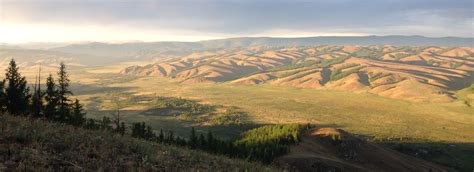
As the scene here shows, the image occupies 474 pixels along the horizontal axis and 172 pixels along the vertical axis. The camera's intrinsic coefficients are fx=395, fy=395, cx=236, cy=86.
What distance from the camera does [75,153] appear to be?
1333 cm

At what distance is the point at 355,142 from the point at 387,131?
231 feet

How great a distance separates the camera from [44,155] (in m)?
12.5

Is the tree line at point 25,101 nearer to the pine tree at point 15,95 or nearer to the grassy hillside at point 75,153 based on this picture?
the pine tree at point 15,95

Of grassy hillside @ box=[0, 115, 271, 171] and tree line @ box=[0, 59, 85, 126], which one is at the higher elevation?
grassy hillside @ box=[0, 115, 271, 171]

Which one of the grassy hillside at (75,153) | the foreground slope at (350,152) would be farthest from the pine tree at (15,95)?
the grassy hillside at (75,153)

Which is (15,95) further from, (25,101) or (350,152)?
(350,152)

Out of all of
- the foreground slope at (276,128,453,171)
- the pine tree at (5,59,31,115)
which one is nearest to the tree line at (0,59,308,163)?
the pine tree at (5,59,31,115)

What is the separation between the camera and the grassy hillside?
1199cm

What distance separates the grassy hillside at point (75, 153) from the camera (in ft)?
39.3

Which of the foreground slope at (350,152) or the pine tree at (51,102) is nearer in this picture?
the pine tree at (51,102)

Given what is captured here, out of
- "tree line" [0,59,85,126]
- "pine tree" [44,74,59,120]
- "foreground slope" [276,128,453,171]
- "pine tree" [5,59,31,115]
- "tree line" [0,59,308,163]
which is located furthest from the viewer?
"foreground slope" [276,128,453,171]

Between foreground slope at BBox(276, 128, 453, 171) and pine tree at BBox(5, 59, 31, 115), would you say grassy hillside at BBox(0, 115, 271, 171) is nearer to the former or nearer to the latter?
pine tree at BBox(5, 59, 31, 115)

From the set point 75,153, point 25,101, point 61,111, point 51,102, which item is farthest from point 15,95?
point 75,153

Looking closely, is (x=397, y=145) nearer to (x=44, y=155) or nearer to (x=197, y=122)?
(x=197, y=122)
